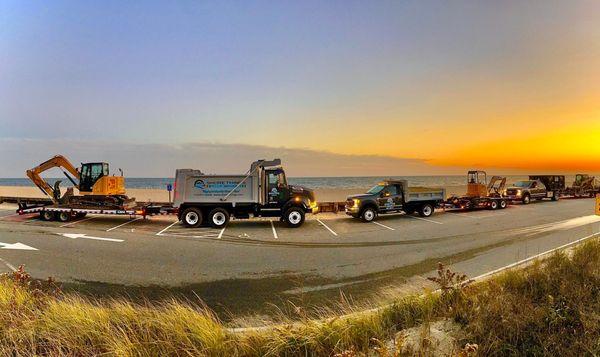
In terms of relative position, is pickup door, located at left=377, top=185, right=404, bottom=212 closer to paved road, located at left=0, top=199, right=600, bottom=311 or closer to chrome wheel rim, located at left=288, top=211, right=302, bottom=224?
paved road, located at left=0, top=199, right=600, bottom=311

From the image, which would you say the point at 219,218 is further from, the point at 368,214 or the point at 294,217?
the point at 368,214

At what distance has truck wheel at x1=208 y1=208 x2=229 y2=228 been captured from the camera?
16.5m

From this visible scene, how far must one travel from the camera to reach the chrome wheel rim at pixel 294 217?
16695 millimetres

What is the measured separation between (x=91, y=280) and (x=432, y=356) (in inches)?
319

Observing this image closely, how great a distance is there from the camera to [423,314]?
15.5 feet

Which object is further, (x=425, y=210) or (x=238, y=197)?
(x=425, y=210)

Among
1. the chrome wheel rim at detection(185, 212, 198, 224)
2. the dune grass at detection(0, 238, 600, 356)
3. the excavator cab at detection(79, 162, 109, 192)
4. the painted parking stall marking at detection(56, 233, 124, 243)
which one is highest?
the excavator cab at detection(79, 162, 109, 192)

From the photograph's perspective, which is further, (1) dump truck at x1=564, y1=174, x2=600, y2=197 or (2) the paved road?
(1) dump truck at x1=564, y1=174, x2=600, y2=197

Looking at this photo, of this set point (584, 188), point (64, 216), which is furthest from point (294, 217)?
point (584, 188)

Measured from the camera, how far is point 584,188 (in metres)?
36.6

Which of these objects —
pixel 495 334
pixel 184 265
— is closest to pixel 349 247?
pixel 184 265

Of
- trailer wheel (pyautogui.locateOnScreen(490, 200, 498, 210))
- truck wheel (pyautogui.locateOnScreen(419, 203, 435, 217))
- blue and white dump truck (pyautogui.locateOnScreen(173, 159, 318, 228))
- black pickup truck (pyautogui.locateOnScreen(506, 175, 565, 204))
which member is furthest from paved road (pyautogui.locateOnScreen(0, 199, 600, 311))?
black pickup truck (pyautogui.locateOnScreen(506, 175, 565, 204))

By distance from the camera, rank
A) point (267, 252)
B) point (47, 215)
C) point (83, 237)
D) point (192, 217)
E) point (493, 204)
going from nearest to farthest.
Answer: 1. point (267, 252)
2. point (83, 237)
3. point (192, 217)
4. point (47, 215)
5. point (493, 204)

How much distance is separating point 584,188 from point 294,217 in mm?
38096
